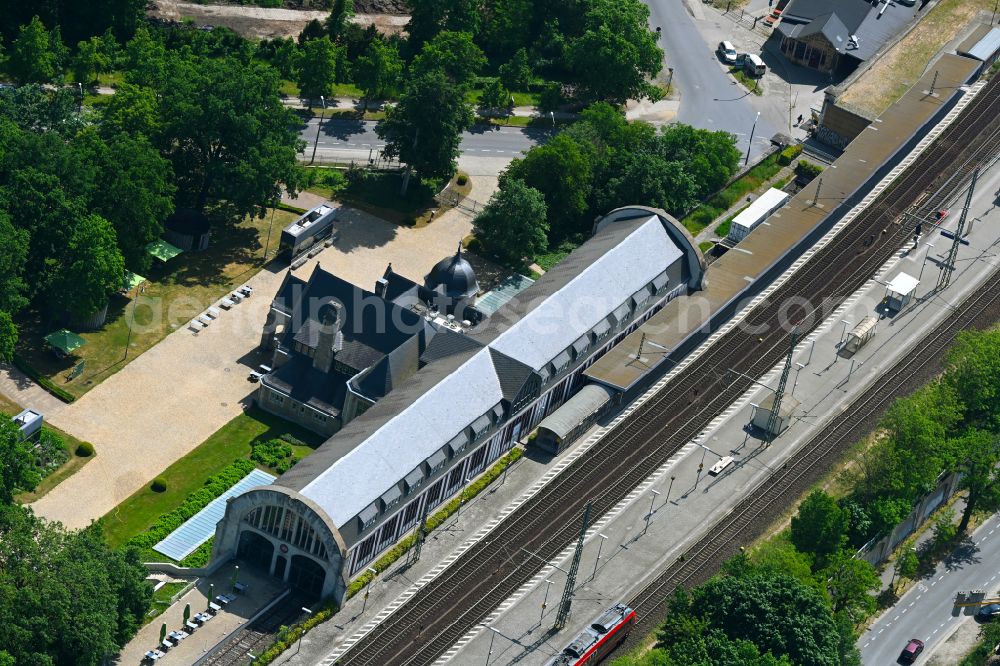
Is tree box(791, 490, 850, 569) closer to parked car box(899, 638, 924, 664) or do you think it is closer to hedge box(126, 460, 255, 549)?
parked car box(899, 638, 924, 664)

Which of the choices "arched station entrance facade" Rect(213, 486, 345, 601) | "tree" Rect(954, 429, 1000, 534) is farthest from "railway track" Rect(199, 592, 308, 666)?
"tree" Rect(954, 429, 1000, 534)

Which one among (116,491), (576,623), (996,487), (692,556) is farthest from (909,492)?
(116,491)

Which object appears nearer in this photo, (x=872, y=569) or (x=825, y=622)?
(x=825, y=622)

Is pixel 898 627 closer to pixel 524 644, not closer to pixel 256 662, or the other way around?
pixel 524 644

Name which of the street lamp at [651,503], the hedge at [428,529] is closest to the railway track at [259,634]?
the hedge at [428,529]

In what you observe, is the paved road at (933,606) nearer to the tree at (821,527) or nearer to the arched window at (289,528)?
the tree at (821,527)

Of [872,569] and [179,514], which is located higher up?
[872,569]
